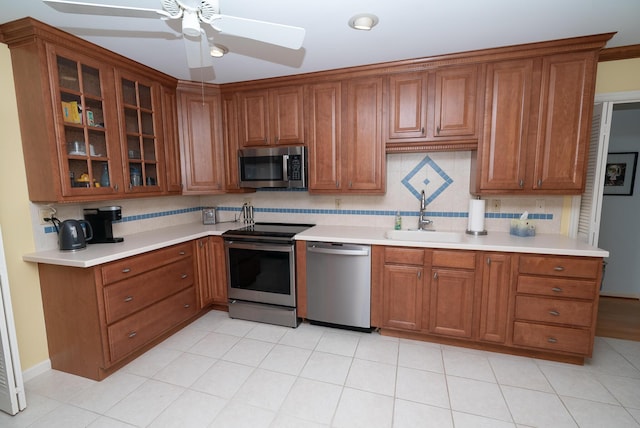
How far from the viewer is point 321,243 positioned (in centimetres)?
263

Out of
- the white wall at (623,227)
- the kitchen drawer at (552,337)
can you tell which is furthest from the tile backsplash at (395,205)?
the white wall at (623,227)

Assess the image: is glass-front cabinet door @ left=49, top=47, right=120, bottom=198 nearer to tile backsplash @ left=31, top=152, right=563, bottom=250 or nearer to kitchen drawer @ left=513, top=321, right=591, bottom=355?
tile backsplash @ left=31, top=152, right=563, bottom=250

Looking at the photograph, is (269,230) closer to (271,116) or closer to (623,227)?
(271,116)

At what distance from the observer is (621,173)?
3.43m

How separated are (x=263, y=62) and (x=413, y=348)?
8.76ft

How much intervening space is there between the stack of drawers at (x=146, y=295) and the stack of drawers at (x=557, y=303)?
2773 mm

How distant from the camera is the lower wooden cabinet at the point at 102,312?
6.63 ft

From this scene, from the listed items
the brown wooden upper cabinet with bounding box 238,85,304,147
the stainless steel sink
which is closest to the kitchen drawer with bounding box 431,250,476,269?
the stainless steel sink

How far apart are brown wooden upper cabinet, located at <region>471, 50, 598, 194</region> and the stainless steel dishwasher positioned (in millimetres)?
1254

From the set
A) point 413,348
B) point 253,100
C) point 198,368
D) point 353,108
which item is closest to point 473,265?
point 413,348

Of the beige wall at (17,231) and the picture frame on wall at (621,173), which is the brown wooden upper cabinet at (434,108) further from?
the beige wall at (17,231)

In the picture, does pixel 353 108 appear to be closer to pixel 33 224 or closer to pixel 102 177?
pixel 102 177

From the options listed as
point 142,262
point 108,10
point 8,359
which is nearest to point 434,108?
point 108,10

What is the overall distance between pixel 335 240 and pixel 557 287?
1.66 metres
